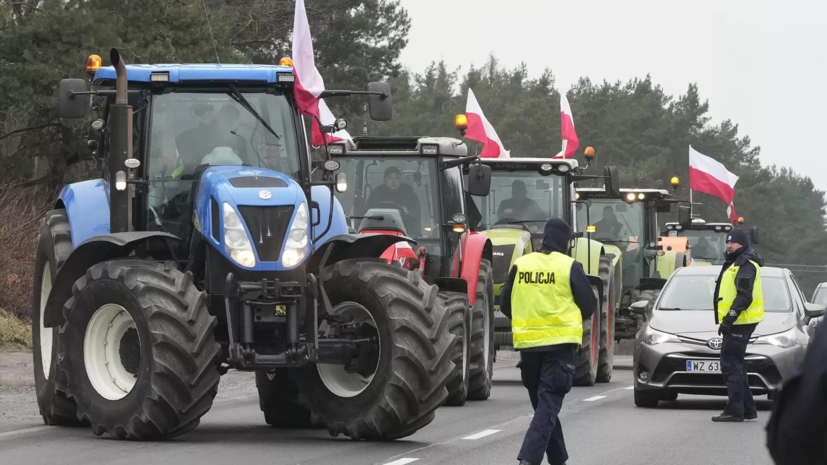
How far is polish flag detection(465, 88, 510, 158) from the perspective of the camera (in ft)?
81.1

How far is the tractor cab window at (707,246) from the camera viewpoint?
3691 cm

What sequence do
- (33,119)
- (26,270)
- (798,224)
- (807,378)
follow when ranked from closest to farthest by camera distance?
(807,378) → (26,270) → (33,119) → (798,224)

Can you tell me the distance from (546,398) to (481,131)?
15529 millimetres

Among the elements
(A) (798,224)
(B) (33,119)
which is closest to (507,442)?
(B) (33,119)

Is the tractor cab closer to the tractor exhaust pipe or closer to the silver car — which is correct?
the silver car

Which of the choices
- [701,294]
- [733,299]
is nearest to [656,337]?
[701,294]

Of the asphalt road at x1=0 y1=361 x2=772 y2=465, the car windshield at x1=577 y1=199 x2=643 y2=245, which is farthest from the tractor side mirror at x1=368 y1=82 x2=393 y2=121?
the car windshield at x1=577 y1=199 x2=643 y2=245

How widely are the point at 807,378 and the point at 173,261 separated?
8.66 metres

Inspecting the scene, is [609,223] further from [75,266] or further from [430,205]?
[75,266]

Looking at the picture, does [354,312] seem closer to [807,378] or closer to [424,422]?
[424,422]

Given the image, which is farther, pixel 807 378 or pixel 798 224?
pixel 798 224

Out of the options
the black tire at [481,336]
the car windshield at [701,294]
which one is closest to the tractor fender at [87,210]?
the black tire at [481,336]

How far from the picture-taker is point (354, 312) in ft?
36.7

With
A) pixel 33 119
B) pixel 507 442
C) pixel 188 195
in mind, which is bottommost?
pixel 507 442
